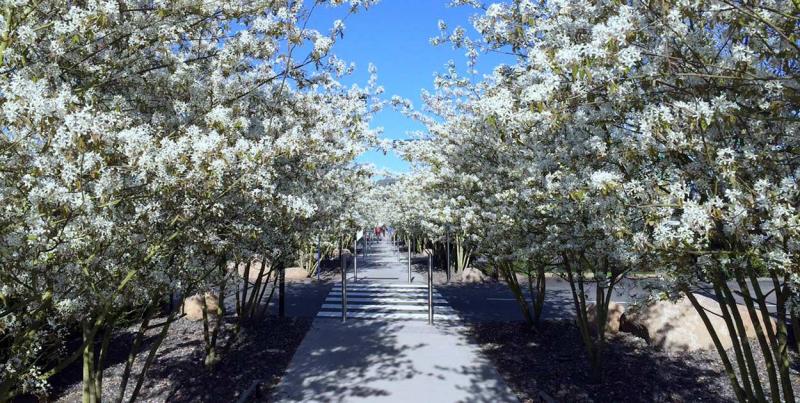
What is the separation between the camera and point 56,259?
336 centimetres

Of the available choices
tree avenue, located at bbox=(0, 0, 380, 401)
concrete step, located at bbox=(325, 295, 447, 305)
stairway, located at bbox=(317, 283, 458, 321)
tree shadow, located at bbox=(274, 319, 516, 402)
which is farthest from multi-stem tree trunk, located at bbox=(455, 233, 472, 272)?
tree avenue, located at bbox=(0, 0, 380, 401)

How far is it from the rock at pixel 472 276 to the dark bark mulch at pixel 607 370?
938cm

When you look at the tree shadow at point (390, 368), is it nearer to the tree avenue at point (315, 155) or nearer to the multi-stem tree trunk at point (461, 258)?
the tree avenue at point (315, 155)

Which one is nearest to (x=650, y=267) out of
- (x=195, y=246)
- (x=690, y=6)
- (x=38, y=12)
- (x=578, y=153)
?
(x=578, y=153)

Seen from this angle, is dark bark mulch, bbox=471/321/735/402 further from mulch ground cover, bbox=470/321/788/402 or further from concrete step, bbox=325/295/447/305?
concrete step, bbox=325/295/447/305

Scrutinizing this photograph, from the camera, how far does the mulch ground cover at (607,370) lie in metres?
6.59

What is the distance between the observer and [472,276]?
19.7m

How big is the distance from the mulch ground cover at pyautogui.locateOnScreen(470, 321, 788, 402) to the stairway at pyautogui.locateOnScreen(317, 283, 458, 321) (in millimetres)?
2669

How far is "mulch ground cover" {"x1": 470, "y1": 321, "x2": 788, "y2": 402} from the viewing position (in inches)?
260

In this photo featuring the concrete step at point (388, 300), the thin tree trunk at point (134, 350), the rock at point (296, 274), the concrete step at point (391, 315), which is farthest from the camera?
the rock at point (296, 274)

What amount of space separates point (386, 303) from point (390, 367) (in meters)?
6.16

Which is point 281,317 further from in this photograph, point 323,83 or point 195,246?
point 195,246

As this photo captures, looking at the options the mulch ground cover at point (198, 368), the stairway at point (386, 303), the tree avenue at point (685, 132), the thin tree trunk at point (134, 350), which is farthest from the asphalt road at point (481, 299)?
the thin tree trunk at point (134, 350)

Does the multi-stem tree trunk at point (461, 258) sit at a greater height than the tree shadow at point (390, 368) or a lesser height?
greater
